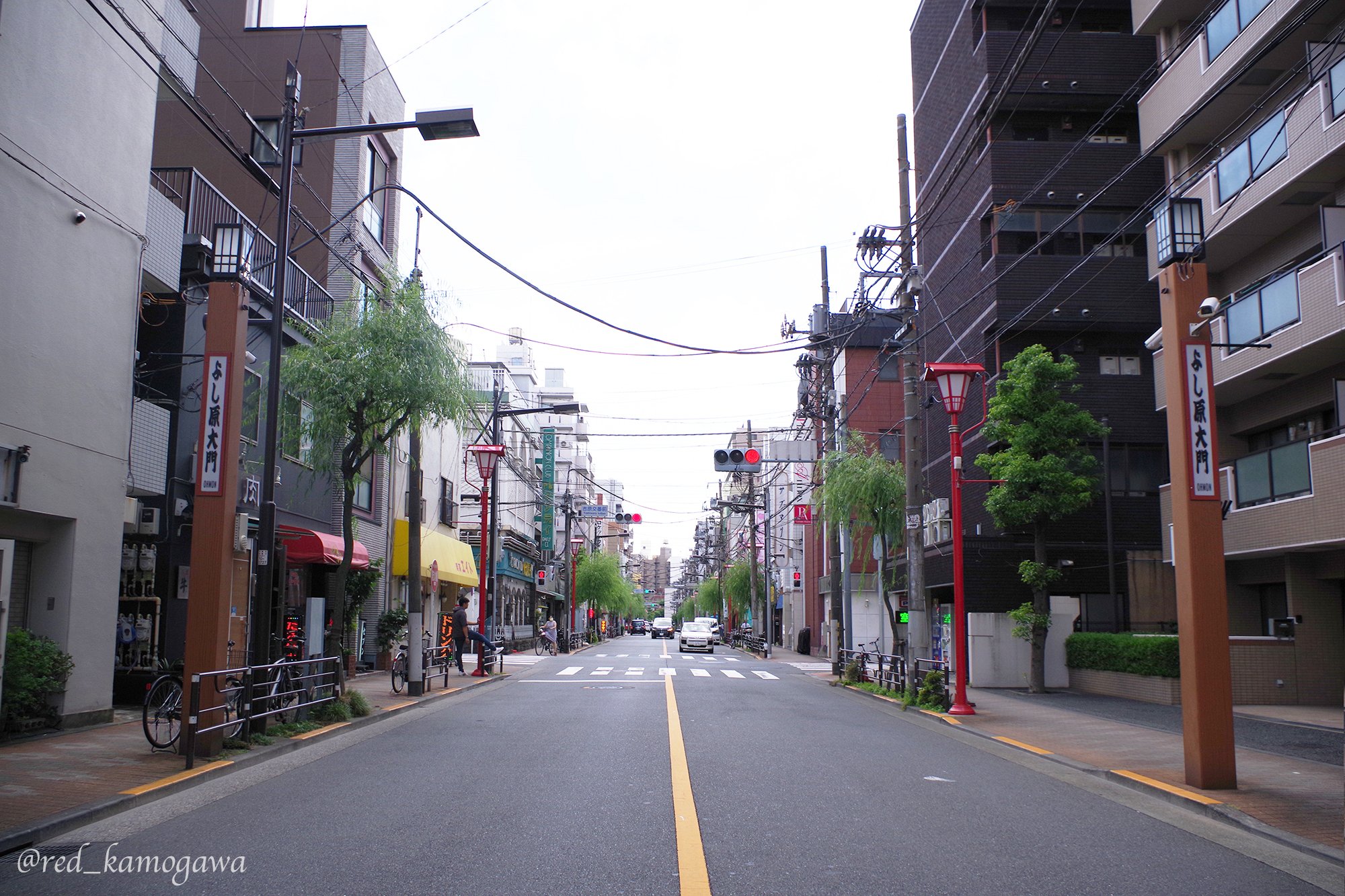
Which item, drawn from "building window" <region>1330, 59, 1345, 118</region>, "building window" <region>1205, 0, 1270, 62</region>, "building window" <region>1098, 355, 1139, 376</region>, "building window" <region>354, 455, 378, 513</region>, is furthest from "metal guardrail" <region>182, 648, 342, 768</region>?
"building window" <region>1098, 355, 1139, 376</region>

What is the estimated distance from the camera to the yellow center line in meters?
6.03

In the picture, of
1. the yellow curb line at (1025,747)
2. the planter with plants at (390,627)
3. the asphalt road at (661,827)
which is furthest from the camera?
the planter with plants at (390,627)

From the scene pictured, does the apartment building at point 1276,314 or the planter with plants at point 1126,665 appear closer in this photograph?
the apartment building at point 1276,314

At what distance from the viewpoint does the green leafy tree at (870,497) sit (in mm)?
24781

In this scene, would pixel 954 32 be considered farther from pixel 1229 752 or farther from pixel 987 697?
pixel 1229 752

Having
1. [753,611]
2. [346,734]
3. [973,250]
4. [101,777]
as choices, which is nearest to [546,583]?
[753,611]

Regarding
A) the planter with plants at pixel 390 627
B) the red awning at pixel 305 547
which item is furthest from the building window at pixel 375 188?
the planter with plants at pixel 390 627

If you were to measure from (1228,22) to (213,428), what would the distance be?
70.4 feet

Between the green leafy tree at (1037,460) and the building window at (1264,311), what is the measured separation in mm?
3610

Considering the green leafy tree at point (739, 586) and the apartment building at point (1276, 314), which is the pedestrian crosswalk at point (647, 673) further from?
the green leafy tree at point (739, 586)

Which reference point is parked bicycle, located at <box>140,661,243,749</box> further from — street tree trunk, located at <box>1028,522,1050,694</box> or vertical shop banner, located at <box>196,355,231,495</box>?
street tree trunk, located at <box>1028,522,1050,694</box>

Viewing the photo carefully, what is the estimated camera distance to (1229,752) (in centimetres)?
989

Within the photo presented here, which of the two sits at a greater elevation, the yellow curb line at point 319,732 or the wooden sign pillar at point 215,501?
the wooden sign pillar at point 215,501

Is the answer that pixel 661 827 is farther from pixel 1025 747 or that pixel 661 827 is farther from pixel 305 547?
pixel 305 547
